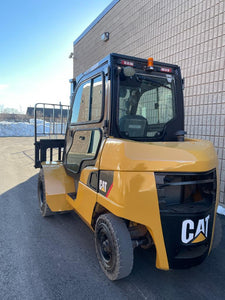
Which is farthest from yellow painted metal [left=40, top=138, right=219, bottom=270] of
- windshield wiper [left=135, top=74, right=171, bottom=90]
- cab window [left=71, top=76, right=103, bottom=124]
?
windshield wiper [left=135, top=74, right=171, bottom=90]

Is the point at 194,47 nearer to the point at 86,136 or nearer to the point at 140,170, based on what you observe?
the point at 86,136

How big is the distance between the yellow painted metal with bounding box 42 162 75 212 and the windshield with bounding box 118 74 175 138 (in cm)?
163

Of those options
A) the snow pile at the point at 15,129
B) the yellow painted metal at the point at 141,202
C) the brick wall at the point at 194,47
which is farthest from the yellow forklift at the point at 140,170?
the snow pile at the point at 15,129

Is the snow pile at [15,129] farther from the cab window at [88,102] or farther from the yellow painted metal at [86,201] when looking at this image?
the yellow painted metal at [86,201]

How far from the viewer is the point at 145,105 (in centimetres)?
281

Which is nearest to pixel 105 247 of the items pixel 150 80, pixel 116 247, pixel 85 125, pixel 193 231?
pixel 116 247

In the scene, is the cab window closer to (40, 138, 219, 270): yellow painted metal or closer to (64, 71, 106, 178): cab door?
(64, 71, 106, 178): cab door

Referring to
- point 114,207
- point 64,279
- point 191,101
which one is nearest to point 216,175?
point 114,207

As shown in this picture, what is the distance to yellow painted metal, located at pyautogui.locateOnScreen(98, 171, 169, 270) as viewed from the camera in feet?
6.63

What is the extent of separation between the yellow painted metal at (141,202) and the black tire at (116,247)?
0.23 metres

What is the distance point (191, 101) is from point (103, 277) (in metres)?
4.35

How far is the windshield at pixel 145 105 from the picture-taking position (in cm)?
257

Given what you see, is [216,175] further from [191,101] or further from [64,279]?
[191,101]

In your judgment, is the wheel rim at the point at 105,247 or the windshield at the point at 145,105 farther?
the windshield at the point at 145,105
